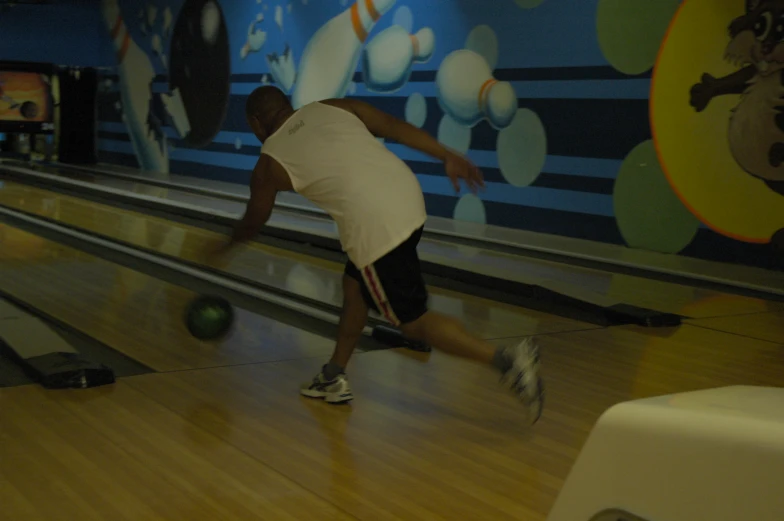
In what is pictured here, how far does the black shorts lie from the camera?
271 centimetres

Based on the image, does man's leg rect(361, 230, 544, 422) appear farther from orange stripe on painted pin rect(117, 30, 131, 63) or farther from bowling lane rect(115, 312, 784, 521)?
orange stripe on painted pin rect(117, 30, 131, 63)

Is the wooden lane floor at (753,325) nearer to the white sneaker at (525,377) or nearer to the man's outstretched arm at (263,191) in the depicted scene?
the white sneaker at (525,377)

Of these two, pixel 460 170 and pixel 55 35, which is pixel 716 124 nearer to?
pixel 460 170

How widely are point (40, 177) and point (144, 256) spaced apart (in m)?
5.32

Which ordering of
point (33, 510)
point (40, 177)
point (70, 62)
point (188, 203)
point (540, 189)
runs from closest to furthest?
point (33, 510) < point (540, 189) < point (188, 203) < point (40, 177) < point (70, 62)

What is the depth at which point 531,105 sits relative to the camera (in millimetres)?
7500

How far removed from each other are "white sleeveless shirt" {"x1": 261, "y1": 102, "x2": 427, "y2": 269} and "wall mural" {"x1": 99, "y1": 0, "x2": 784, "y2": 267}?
3.91 meters

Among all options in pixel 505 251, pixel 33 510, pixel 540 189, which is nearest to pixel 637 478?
pixel 33 510

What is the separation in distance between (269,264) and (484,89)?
297cm

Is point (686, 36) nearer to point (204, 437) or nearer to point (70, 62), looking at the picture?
point (204, 437)

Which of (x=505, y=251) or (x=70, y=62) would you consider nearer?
(x=505, y=251)

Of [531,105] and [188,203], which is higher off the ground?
[531,105]

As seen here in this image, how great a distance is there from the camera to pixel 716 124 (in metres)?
6.26

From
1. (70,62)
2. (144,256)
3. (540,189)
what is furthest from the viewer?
(70,62)
